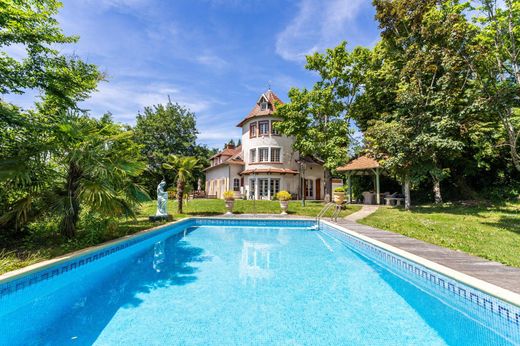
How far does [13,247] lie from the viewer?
6.22 metres

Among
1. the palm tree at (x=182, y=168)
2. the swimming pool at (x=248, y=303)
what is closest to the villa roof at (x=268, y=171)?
the palm tree at (x=182, y=168)

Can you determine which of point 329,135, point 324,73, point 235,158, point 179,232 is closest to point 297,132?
point 329,135

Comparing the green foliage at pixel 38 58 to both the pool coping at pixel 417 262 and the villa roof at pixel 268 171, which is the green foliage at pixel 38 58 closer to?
the pool coping at pixel 417 262

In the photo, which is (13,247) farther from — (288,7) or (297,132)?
(297,132)

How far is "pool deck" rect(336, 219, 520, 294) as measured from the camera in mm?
4113

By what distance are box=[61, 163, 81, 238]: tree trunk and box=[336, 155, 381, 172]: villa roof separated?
19.3 m

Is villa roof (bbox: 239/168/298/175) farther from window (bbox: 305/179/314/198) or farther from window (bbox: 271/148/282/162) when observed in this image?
window (bbox: 305/179/314/198)

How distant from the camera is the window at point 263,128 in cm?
2592

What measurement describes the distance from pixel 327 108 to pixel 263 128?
6.99m

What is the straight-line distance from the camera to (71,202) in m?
6.81

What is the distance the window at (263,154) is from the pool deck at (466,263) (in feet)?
61.5

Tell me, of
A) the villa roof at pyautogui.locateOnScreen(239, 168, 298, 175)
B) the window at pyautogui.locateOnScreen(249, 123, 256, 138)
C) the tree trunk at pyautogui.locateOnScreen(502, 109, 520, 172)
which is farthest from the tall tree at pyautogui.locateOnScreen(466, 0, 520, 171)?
the window at pyautogui.locateOnScreen(249, 123, 256, 138)

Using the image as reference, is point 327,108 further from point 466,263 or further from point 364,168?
point 466,263

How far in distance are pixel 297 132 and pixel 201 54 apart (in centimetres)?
1144
